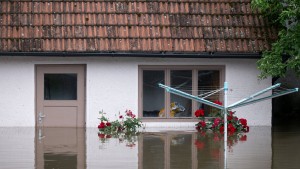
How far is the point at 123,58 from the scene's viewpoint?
64.6 feet

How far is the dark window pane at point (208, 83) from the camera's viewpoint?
20.1 m

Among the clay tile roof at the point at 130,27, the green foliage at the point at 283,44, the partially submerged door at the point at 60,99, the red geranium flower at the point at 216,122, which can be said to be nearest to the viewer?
the green foliage at the point at 283,44

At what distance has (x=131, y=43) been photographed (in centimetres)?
1928

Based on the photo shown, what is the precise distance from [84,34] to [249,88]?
4.38 m

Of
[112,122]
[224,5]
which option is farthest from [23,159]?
[224,5]

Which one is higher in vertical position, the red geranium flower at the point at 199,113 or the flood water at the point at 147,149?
the red geranium flower at the point at 199,113

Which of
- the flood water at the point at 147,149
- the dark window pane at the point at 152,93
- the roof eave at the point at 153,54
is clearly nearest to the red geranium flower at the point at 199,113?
the flood water at the point at 147,149

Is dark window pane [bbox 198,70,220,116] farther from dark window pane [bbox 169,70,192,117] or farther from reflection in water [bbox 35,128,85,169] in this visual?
reflection in water [bbox 35,128,85,169]

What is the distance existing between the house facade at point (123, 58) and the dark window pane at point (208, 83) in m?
0.03

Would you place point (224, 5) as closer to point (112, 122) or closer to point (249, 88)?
point (249, 88)

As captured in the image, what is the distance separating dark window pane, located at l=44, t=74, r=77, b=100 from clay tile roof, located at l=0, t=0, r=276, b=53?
1.09m

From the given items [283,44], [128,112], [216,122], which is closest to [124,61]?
[128,112]

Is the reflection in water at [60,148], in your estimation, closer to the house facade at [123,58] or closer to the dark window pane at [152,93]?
the house facade at [123,58]

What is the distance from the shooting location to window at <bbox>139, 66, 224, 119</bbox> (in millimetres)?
19953
